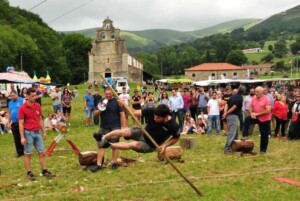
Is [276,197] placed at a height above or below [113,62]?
below

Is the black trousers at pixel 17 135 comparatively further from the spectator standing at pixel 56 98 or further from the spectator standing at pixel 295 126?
the spectator standing at pixel 295 126

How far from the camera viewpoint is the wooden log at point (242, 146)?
1132cm

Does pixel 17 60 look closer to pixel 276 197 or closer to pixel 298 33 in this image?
pixel 276 197

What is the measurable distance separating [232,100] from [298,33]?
625 ft

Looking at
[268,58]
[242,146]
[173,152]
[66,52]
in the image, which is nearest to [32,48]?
[66,52]

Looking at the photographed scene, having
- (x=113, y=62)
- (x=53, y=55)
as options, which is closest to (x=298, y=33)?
(x=113, y=62)

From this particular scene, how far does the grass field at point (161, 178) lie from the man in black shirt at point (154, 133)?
0.76 meters

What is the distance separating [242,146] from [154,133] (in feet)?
13.8

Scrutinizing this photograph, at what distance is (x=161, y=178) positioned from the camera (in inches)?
336

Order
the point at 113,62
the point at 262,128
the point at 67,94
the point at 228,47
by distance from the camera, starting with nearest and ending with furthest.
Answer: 1. the point at 262,128
2. the point at 67,94
3. the point at 113,62
4. the point at 228,47

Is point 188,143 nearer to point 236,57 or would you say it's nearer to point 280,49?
point 236,57

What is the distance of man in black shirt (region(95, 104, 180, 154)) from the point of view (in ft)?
25.7

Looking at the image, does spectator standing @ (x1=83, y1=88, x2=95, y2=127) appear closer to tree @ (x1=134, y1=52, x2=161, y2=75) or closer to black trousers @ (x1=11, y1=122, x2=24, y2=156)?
black trousers @ (x1=11, y1=122, x2=24, y2=156)

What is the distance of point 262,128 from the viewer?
11.2 meters
